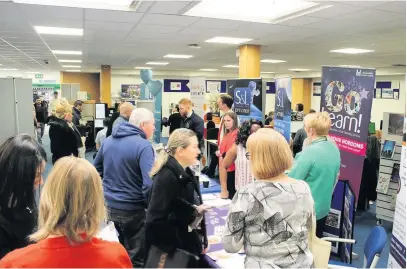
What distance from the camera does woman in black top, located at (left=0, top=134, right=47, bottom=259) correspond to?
1.40 m

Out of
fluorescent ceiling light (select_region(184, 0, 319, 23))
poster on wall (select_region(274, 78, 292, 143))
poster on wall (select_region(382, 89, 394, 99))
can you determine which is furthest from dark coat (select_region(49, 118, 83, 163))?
poster on wall (select_region(382, 89, 394, 99))

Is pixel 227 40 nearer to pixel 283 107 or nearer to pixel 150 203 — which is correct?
pixel 283 107

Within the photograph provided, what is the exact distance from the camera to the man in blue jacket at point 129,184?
2592mm

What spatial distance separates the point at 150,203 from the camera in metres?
1.95

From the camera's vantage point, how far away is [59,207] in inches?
44.5

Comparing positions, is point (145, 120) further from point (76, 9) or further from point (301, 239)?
point (76, 9)

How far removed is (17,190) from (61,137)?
11.7 feet

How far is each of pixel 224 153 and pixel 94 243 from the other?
2779 mm

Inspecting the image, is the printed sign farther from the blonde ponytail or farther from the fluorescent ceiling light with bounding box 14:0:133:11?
the blonde ponytail

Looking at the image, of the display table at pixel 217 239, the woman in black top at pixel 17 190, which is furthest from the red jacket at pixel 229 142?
the woman in black top at pixel 17 190

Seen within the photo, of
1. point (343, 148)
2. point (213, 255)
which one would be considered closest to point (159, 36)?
point (343, 148)

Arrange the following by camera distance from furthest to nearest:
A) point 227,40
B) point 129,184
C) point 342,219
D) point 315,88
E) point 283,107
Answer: point 315,88, point 227,40, point 283,107, point 342,219, point 129,184

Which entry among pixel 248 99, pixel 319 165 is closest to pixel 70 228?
pixel 319 165

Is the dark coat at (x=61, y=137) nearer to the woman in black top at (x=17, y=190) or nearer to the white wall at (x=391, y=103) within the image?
the woman in black top at (x=17, y=190)
